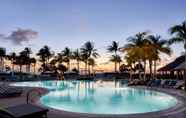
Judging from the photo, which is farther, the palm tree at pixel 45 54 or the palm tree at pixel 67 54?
the palm tree at pixel 45 54

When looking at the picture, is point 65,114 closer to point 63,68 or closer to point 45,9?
point 45,9

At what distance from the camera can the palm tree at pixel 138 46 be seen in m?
34.7

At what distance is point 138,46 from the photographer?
1430 inches

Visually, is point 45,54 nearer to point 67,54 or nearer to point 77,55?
point 67,54

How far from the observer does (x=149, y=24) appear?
25297 millimetres

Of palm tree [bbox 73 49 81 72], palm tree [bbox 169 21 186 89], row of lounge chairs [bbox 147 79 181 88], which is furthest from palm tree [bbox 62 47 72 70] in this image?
palm tree [bbox 169 21 186 89]

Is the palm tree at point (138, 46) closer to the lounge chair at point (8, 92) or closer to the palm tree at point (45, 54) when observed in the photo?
the lounge chair at point (8, 92)

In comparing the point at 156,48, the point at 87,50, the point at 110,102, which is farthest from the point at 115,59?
the point at 110,102

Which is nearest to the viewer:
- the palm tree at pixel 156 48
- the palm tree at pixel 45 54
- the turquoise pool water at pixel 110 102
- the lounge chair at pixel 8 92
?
the turquoise pool water at pixel 110 102

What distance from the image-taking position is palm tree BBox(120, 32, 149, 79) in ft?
114

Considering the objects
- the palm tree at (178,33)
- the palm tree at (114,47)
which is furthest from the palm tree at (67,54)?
the palm tree at (178,33)

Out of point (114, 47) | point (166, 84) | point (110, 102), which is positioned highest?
point (114, 47)

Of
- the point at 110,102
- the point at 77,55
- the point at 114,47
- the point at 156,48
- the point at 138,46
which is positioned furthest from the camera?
the point at 77,55

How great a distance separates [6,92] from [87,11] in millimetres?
10548
